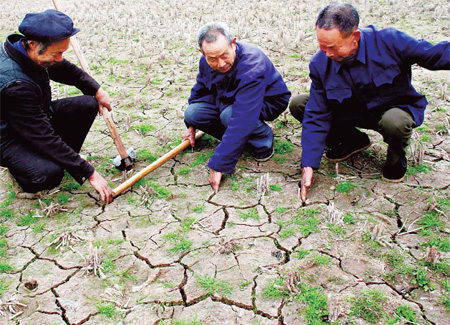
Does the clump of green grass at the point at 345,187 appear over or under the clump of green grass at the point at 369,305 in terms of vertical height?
under

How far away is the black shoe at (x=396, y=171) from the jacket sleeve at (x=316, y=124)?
67cm

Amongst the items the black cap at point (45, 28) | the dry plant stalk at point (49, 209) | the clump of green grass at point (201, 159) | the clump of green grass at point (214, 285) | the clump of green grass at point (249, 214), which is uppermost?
the black cap at point (45, 28)

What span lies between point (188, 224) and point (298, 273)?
1.10 meters

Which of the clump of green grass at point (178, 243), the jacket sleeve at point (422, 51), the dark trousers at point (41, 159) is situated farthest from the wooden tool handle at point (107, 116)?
the jacket sleeve at point (422, 51)

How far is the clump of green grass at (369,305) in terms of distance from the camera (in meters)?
2.41

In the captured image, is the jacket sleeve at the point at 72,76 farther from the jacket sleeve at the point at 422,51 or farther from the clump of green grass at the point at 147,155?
the jacket sleeve at the point at 422,51

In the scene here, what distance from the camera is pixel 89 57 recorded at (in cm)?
765

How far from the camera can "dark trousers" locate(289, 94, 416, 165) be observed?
→ 323 cm

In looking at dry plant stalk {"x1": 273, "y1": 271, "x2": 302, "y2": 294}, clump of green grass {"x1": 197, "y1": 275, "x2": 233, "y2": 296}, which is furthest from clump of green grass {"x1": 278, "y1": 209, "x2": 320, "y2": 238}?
clump of green grass {"x1": 197, "y1": 275, "x2": 233, "y2": 296}

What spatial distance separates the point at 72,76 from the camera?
4.00m

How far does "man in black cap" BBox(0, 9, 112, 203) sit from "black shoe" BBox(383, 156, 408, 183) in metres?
2.61

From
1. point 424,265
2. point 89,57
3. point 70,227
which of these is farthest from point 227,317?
point 89,57

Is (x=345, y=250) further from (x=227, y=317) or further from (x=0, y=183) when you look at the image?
(x=0, y=183)

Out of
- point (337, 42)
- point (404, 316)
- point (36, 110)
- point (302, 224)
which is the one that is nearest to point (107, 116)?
point (36, 110)
